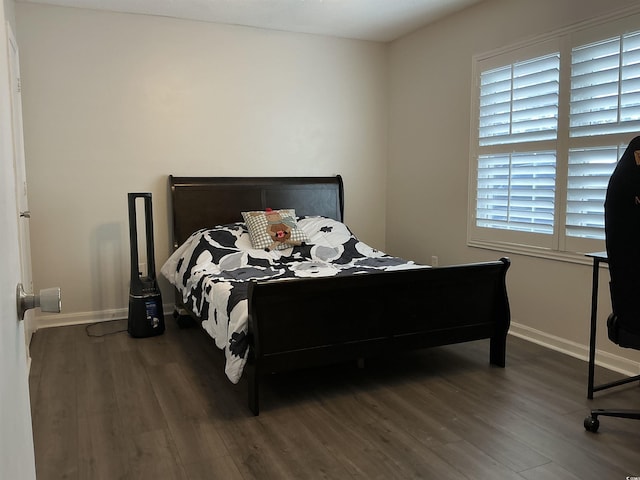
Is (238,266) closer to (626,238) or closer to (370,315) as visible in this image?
(370,315)

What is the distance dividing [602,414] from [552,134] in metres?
1.95

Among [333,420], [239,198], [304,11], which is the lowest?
[333,420]

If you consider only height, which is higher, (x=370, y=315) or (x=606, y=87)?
(x=606, y=87)

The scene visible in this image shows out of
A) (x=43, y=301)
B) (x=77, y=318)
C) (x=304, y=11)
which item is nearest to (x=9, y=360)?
(x=43, y=301)

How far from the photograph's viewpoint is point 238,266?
3824mm

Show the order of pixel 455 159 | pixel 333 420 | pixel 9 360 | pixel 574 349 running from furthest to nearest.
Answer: pixel 455 159, pixel 574 349, pixel 333 420, pixel 9 360

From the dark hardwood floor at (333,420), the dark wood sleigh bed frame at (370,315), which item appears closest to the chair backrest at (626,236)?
the dark hardwood floor at (333,420)

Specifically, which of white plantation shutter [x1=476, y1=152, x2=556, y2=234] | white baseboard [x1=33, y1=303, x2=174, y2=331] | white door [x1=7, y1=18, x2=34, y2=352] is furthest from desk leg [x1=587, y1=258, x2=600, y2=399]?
white baseboard [x1=33, y1=303, x2=174, y2=331]

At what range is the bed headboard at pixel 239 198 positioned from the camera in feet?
14.9

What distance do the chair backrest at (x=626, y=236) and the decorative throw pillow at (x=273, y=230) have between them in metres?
2.50

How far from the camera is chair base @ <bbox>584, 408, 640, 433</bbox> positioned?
7.91 feet

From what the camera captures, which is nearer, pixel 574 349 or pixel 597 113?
pixel 597 113

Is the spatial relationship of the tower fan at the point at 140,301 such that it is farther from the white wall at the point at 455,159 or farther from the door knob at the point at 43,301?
the door knob at the point at 43,301

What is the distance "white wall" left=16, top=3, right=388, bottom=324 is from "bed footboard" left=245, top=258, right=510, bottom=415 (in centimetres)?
227
